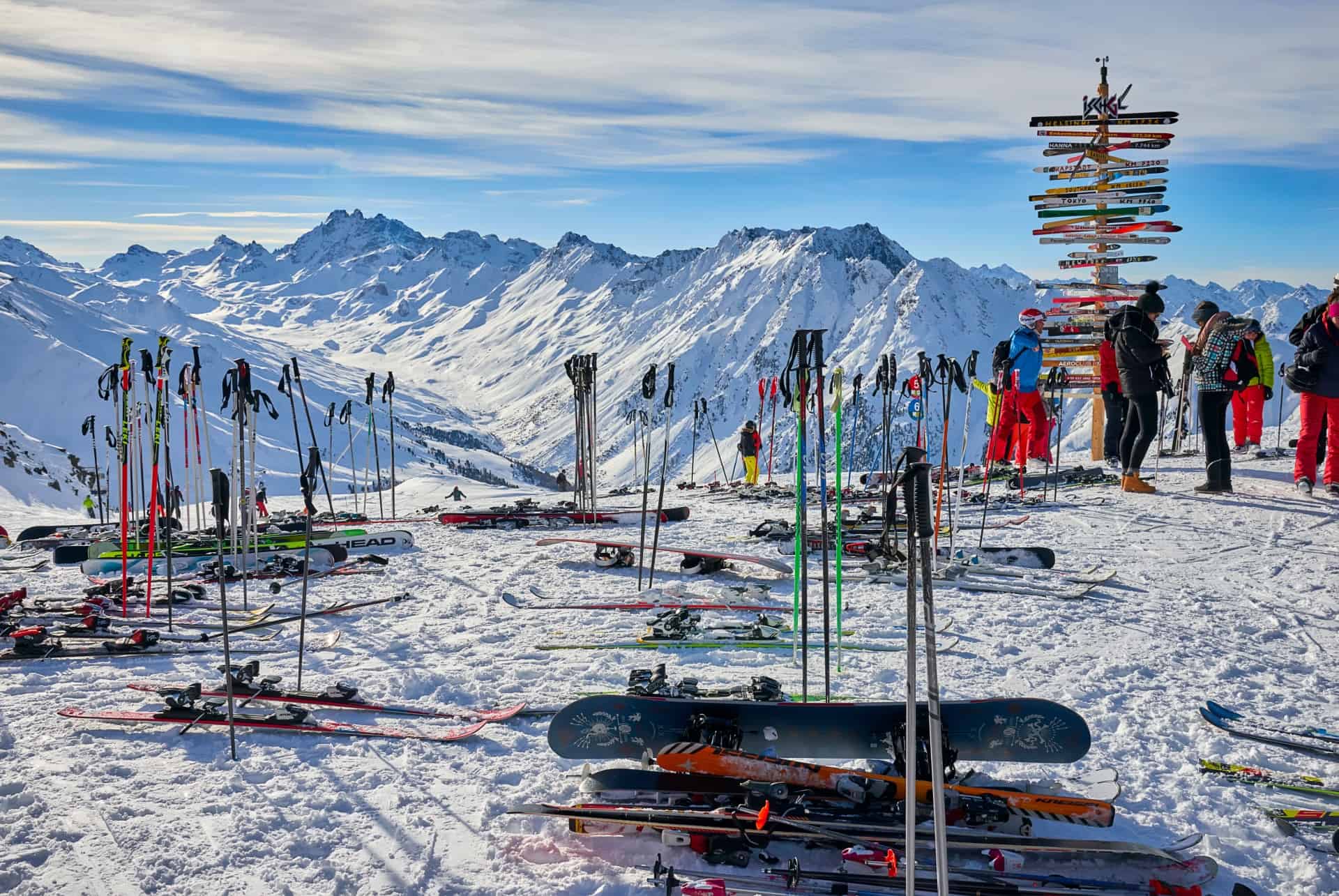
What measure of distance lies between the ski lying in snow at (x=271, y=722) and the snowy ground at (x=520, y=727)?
0.29ft

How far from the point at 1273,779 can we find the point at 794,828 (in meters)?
2.75

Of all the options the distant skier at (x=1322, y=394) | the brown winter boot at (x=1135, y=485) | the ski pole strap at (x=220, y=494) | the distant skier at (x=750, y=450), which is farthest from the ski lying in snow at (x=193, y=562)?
the distant skier at (x=1322, y=394)

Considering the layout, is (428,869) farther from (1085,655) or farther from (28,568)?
(28,568)

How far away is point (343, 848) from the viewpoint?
4.49m

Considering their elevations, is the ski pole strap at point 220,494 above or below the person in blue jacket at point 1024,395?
below

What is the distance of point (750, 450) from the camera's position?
22.8 meters

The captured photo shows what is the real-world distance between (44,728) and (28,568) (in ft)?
27.9

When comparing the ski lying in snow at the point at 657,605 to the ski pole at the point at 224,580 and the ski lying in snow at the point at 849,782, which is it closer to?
the ski pole at the point at 224,580

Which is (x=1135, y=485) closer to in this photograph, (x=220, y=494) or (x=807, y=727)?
(x=807, y=727)

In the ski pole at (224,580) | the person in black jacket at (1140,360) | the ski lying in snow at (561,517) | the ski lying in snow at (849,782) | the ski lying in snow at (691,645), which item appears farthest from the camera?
the ski lying in snow at (561,517)

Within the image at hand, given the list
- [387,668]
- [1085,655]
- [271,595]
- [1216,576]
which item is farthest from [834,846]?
[271,595]

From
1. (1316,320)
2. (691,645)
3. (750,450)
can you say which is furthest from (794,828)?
(750,450)

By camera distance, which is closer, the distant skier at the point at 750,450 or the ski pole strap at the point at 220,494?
the ski pole strap at the point at 220,494

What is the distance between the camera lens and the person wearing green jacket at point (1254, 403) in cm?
1606
